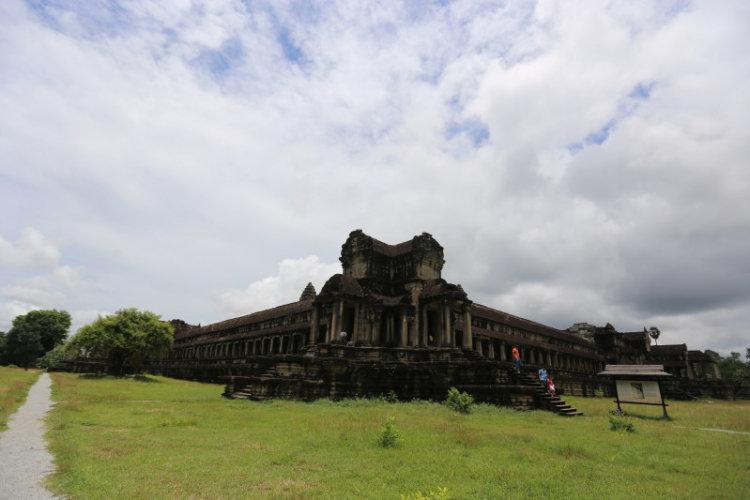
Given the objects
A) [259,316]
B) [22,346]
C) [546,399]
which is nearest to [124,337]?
Result: [259,316]

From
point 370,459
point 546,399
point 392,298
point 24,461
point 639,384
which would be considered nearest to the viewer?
point 24,461

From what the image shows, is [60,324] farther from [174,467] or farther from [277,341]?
[174,467]

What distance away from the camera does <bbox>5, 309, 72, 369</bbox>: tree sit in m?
68.8

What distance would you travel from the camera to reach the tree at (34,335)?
68.8m

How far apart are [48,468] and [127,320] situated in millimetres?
41494

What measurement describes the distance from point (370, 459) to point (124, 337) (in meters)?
42.5

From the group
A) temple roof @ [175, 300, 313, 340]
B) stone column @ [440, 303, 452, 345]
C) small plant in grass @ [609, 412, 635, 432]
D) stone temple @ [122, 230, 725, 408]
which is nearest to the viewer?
small plant in grass @ [609, 412, 635, 432]

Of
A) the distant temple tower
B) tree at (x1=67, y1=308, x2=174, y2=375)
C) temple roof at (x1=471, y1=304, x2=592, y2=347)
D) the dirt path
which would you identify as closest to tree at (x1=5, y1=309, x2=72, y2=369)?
tree at (x1=67, y1=308, x2=174, y2=375)

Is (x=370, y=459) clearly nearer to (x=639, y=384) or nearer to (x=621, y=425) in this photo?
(x=621, y=425)

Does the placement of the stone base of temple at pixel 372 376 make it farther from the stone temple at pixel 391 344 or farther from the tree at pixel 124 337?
the tree at pixel 124 337

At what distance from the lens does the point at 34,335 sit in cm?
6925

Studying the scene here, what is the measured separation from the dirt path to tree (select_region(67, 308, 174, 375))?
32.3 meters

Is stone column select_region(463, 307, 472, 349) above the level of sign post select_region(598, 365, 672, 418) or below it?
above

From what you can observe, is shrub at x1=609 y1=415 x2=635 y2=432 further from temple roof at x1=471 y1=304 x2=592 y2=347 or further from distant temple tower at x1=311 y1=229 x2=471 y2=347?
temple roof at x1=471 y1=304 x2=592 y2=347
